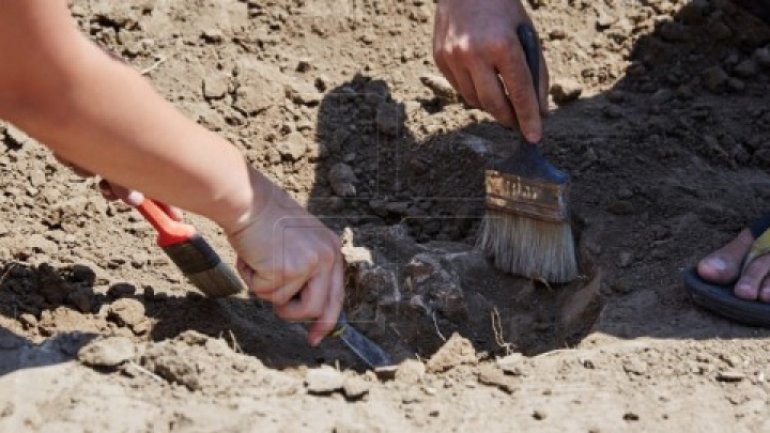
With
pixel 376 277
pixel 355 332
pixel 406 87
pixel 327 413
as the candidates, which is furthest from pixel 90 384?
pixel 406 87

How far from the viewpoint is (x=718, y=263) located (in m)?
2.96

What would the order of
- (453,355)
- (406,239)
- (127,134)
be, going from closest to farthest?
1. (127,134)
2. (453,355)
3. (406,239)

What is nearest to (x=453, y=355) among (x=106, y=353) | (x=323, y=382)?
(x=323, y=382)

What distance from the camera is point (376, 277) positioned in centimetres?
316

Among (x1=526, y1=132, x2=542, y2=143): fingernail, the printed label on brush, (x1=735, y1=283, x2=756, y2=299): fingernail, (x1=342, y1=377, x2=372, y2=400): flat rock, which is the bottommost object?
(x1=342, y1=377, x2=372, y2=400): flat rock

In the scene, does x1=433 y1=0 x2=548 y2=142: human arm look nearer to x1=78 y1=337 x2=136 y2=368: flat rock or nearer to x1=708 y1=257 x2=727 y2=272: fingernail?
x1=708 y1=257 x2=727 y2=272: fingernail

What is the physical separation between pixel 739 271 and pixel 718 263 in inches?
2.5

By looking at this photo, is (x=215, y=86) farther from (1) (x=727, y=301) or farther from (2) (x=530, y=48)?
(1) (x=727, y=301)

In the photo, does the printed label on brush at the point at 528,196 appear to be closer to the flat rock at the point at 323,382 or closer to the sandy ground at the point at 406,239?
the sandy ground at the point at 406,239

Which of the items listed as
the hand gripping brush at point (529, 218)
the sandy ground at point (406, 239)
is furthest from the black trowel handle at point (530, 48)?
the sandy ground at point (406, 239)

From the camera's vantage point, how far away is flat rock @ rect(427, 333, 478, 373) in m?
2.79

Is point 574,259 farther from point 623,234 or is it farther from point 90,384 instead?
point 90,384

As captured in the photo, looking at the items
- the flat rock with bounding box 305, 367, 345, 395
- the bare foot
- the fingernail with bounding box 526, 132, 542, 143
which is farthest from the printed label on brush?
the flat rock with bounding box 305, 367, 345, 395

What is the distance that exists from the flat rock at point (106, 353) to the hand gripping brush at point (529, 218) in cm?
107
